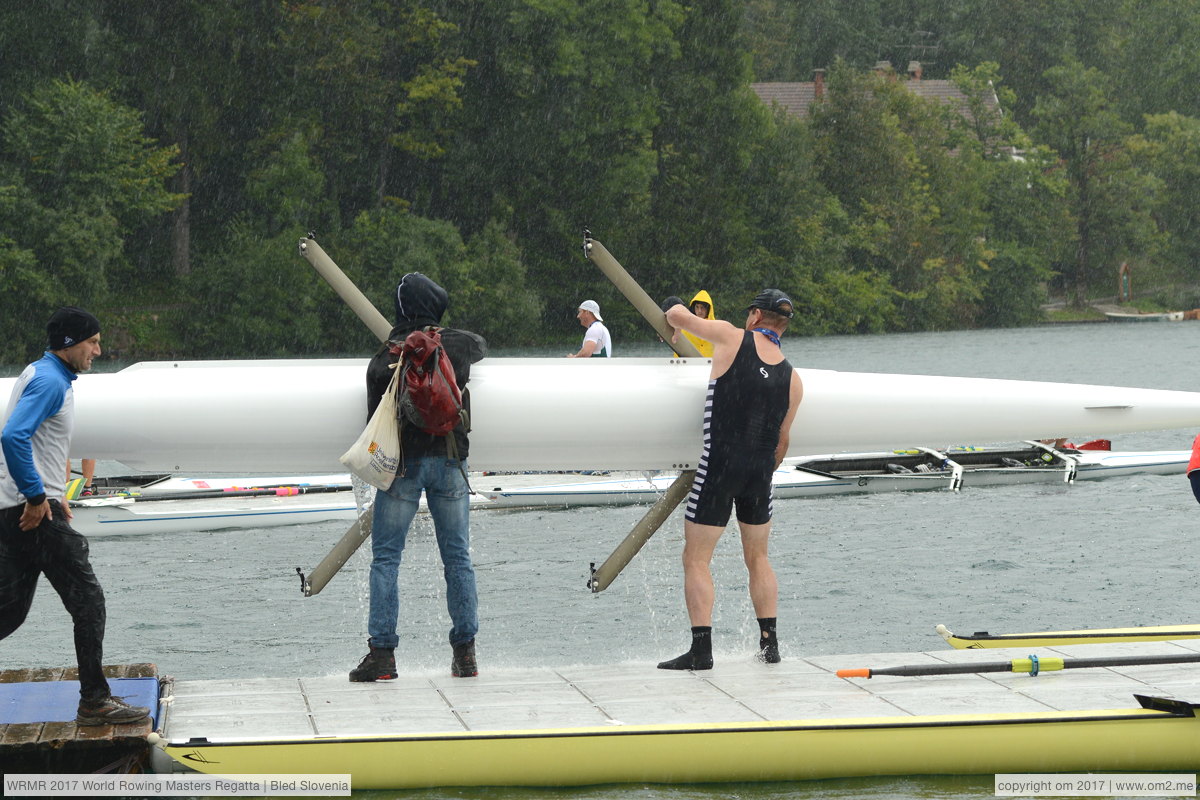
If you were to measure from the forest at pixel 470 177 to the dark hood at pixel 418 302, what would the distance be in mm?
40459

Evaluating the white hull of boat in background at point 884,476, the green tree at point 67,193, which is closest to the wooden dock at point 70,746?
the white hull of boat in background at point 884,476

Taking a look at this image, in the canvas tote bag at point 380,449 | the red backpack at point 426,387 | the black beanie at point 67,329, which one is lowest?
the canvas tote bag at point 380,449

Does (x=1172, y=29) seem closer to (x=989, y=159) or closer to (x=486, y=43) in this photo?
(x=989, y=159)

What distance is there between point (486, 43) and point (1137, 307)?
3744 centimetres

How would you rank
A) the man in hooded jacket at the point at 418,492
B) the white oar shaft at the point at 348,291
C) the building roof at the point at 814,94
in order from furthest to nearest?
the building roof at the point at 814,94
the white oar shaft at the point at 348,291
the man in hooded jacket at the point at 418,492

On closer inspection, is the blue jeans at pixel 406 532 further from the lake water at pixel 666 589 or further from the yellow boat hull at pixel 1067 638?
the yellow boat hull at pixel 1067 638

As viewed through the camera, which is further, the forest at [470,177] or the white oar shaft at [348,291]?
the forest at [470,177]

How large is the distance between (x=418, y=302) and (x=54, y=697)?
2.41m

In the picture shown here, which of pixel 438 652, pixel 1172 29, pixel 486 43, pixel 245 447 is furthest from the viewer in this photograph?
pixel 1172 29

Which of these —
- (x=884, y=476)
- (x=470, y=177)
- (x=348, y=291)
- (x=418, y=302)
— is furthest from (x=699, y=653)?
(x=470, y=177)

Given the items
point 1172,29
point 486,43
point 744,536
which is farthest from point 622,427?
point 1172,29

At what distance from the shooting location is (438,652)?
419 inches

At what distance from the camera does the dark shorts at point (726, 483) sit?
7723 mm

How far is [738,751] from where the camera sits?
681 centimetres
